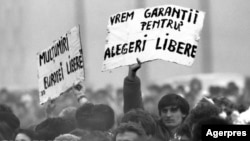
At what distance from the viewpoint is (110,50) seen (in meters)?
7.82

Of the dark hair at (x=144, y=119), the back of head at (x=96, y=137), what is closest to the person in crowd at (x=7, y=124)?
the back of head at (x=96, y=137)

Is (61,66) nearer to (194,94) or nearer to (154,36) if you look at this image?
(154,36)

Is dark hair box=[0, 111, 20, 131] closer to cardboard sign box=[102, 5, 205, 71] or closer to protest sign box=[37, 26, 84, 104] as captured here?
protest sign box=[37, 26, 84, 104]

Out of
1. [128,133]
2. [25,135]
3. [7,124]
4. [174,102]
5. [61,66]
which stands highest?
[61,66]

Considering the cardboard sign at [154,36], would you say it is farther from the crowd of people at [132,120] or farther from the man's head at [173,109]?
the man's head at [173,109]

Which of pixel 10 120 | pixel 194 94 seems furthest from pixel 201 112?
pixel 194 94

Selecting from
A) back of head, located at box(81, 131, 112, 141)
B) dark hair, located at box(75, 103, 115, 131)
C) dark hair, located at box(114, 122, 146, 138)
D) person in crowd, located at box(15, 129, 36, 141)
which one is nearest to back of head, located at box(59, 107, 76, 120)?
dark hair, located at box(75, 103, 115, 131)

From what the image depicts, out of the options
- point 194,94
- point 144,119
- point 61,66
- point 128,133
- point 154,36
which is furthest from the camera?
point 194,94

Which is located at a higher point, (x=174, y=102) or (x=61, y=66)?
(x=61, y=66)

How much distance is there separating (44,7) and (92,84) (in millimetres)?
2305

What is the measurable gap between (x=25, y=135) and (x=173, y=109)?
3.35 ft

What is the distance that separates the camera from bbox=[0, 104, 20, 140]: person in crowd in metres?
7.39

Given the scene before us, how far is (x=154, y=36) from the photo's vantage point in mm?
7719

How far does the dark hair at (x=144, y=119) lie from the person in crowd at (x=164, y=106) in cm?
14
